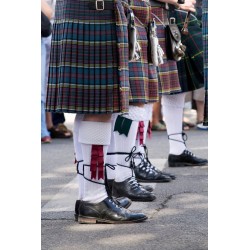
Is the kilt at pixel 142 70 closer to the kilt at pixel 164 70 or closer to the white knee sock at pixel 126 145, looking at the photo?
the white knee sock at pixel 126 145

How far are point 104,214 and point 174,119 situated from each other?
6.84 ft

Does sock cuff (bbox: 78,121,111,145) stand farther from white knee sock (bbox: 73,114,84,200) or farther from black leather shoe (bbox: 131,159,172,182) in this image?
black leather shoe (bbox: 131,159,172,182)

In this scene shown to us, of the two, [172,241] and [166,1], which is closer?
[172,241]

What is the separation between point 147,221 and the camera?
4.23 metres

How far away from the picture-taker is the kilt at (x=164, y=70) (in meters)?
5.45

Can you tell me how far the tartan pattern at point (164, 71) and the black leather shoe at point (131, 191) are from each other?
0.95 meters

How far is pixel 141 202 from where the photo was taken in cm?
475

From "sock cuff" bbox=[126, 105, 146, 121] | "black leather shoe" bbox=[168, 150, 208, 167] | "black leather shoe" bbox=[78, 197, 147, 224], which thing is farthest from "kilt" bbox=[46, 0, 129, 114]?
"black leather shoe" bbox=[168, 150, 208, 167]

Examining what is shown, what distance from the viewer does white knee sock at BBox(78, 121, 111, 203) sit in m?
4.03

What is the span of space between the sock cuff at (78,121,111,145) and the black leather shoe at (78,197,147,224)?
288 millimetres

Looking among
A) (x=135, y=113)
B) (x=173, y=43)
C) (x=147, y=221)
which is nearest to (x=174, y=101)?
(x=173, y=43)
